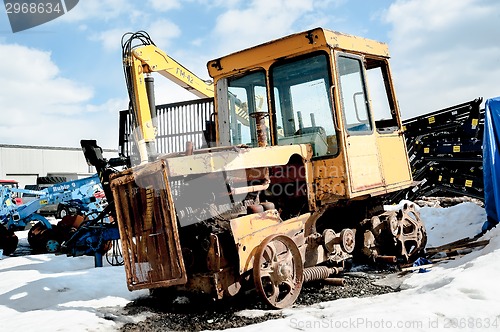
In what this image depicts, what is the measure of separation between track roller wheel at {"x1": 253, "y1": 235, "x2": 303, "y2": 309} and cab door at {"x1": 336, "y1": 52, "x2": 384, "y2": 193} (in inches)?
43.5

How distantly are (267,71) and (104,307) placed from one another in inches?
129

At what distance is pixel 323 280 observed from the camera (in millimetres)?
5195

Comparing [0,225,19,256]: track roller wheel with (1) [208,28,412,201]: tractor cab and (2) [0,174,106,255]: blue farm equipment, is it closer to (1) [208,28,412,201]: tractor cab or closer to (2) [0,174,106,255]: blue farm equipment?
(2) [0,174,106,255]: blue farm equipment

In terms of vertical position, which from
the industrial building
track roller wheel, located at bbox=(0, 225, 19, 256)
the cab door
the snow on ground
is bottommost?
the snow on ground

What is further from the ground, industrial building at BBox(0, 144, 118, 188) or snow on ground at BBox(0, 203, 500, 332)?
industrial building at BBox(0, 144, 118, 188)

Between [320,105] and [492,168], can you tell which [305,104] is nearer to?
[320,105]

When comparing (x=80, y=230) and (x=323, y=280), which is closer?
(x=323, y=280)

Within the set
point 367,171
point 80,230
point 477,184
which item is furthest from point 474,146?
point 80,230

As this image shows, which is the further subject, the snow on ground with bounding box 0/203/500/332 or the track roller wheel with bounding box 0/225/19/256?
the track roller wheel with bounding box 0/225/19/256

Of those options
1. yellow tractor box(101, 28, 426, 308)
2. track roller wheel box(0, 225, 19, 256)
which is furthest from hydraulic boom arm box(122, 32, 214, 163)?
track roller wheel box(0, 225, 19, 256)

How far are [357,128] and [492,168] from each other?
3.13 metres

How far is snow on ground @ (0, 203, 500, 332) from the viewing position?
3561 mm

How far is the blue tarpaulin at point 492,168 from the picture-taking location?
7.21 metres

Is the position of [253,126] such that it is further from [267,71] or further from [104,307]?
[104,307]
